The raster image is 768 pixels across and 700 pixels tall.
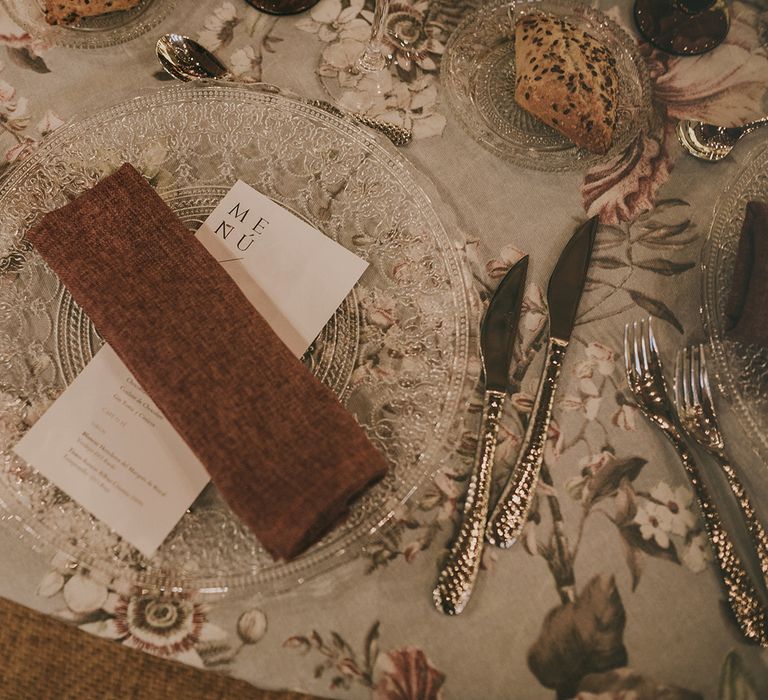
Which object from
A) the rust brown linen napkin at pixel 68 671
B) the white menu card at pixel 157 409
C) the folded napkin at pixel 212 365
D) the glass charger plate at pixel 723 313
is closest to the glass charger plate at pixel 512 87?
the glass charger plate at pixel 723 313

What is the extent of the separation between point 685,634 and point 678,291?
14.2 inches

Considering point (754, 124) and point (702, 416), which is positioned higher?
point (754, 124)

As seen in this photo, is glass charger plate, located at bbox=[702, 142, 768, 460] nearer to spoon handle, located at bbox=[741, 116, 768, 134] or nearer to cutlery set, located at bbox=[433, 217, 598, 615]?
spoon handle, located at bbox=[741, 116, 768, 134]

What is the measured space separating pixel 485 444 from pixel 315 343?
202mm

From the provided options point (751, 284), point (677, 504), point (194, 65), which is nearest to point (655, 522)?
point (677, 504)

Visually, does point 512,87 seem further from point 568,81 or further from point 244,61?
point 244,61

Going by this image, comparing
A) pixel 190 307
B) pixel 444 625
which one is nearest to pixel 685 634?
pixel 444 625

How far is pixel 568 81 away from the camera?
61 centimetres

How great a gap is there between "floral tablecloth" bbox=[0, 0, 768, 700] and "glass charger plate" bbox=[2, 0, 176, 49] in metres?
0.01

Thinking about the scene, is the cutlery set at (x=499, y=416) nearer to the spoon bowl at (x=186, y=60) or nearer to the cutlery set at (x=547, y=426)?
the cutlery set at (x=547, y=426)

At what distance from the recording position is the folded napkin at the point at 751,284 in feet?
1.89

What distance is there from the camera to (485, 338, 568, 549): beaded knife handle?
0.56 meters

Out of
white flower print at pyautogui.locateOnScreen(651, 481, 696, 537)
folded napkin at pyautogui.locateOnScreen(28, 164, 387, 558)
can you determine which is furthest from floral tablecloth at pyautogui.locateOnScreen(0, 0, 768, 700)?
folded napkin at pyautogui.locateOnScreen(28, 164, 387, 558)

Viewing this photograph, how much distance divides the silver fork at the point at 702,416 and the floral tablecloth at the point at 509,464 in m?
0.02
